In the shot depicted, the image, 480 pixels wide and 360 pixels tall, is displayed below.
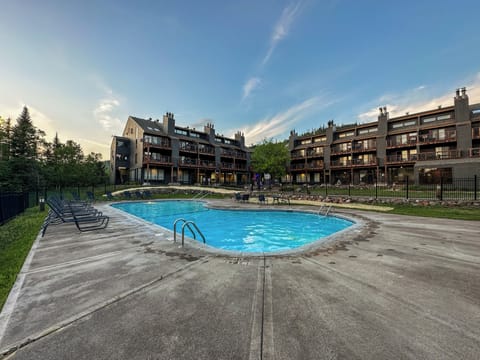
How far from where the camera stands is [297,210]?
14.5 meters

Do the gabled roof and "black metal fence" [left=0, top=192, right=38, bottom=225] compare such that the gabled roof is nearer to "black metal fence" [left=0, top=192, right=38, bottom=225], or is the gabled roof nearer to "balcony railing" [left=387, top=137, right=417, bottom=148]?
"black metal fence" [left=0, top=192, right=38, bottom=225]

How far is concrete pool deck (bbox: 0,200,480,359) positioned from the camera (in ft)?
6.63

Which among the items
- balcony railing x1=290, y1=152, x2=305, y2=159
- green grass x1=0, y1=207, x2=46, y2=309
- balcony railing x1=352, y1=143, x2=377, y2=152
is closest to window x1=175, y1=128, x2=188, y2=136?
balcony railing x1=290, y1=152, x2=305, y2=159

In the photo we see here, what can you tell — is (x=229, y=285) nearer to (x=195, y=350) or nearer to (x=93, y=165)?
(x=195, y=350)

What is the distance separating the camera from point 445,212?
1150 centimetres

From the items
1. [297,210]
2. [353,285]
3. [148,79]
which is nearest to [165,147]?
[148,79]

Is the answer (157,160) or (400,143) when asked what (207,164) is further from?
(400,143)

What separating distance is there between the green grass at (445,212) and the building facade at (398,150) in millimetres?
6722

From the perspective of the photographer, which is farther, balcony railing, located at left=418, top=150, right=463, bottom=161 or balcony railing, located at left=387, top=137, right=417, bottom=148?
balcony railing, located at left=387, top=137, right=417, bottom=148

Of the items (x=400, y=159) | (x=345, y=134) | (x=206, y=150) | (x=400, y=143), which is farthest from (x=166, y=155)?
(x=400, y=143)

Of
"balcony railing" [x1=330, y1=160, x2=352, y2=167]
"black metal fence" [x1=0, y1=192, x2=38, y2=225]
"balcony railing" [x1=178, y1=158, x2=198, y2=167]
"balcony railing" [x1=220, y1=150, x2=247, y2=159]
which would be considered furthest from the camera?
"balcony railing" [x1=220, y1=150, x2=247, y2=159]

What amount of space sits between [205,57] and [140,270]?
89.8 feet

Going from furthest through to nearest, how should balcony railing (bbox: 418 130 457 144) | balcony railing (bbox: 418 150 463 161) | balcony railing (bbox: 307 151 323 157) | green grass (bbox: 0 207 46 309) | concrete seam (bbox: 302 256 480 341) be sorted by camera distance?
balcony railing (bbox: 307 151 323 157) → balcony railing (bbox: 418 130 457 144) → balcony railing (bbox: 418 150 463 161) → green grass (bbox: 0 207 46 309) → concrete seam (bbox: 302 256 480 341)

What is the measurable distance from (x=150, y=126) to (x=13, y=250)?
35161mm
